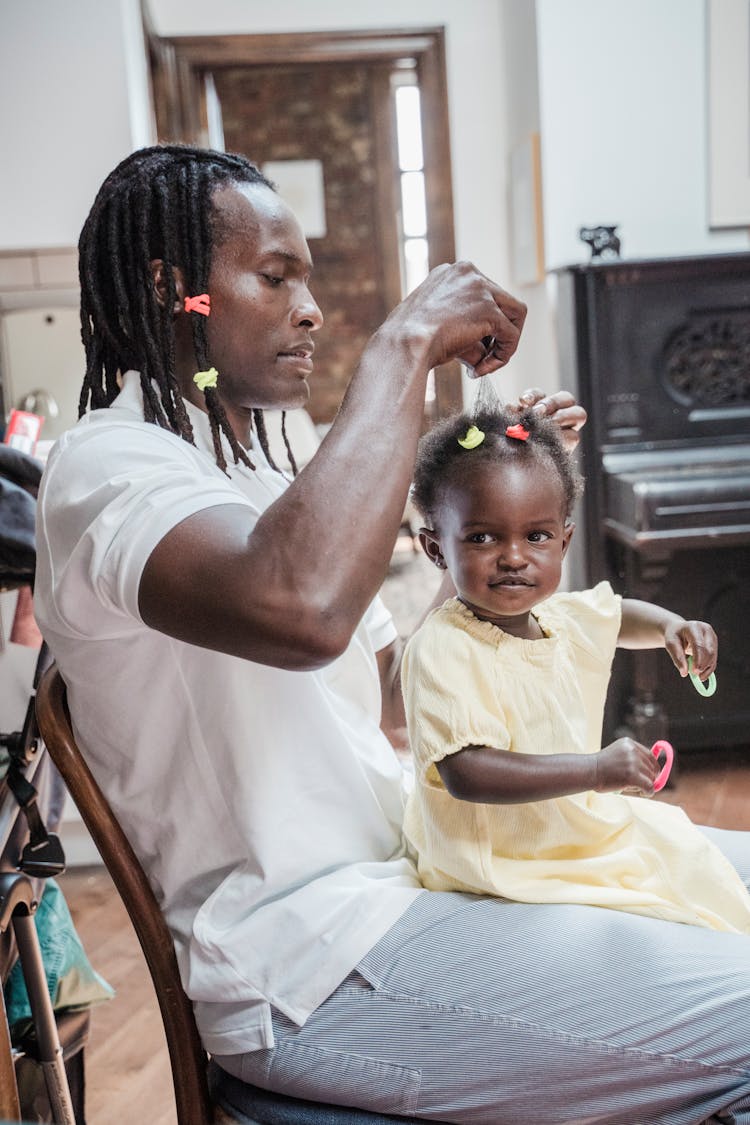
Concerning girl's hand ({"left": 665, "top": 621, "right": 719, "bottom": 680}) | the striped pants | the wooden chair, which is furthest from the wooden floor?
girl's hand ({"left": 665, "top": 621, "right": 719, "bottom": 680})

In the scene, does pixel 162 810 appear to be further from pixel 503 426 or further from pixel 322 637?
pixel 503 426

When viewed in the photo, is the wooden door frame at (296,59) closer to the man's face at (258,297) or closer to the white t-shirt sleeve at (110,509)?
the man's face at (258,297)

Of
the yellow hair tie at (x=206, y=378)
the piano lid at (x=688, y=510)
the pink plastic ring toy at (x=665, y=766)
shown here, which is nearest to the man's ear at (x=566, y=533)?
the pink plastic ring toy at (x=665, y=766)

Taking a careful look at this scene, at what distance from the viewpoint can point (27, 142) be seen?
2.86 meters

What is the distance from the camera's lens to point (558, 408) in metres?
1.09

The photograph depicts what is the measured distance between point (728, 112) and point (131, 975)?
2.78 metres

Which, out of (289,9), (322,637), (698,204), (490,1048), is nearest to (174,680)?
(322,637)

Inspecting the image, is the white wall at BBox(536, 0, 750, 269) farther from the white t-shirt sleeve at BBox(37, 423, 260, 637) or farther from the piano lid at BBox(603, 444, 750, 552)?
the white t-shirt sleeve at BBox(37, 423, 260, 637)

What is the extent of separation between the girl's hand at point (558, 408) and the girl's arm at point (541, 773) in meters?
0.33

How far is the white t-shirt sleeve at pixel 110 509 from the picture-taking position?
0.74 m

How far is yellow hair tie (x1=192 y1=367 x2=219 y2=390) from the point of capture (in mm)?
970

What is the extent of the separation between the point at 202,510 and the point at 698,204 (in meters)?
3.01

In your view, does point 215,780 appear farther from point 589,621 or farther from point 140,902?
point 589,621

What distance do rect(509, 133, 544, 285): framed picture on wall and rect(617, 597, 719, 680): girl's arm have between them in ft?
8.38
